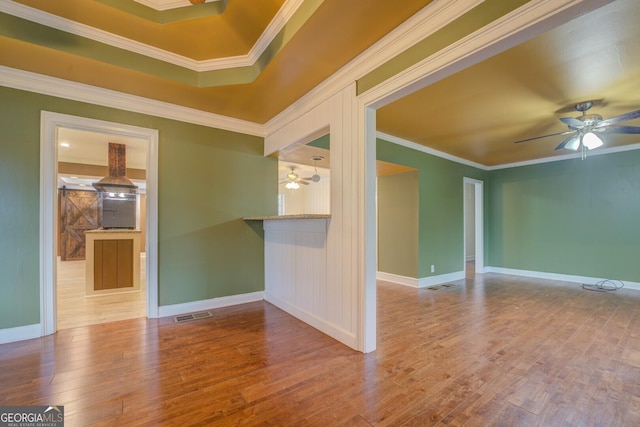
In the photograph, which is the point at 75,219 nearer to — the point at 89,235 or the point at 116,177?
the point at 116,177

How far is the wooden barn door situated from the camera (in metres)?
8.47

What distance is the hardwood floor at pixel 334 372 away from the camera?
64.7 inches

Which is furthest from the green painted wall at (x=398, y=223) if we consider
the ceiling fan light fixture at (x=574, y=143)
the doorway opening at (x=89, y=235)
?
the doorway opening at (x=89, y=235)

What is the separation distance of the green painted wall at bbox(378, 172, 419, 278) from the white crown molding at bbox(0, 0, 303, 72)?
11.9ft

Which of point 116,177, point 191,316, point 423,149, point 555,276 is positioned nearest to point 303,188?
point 423,149

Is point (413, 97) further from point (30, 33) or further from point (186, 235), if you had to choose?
point (30, 33)

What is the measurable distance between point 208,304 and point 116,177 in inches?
131

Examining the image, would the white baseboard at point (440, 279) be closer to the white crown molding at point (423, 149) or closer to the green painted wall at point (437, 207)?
the green painted wall at point (437, 207)

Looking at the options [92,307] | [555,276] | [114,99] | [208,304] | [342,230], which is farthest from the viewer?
[555,276]

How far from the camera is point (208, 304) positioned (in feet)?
11.8

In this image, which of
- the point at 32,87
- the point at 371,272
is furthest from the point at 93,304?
the point at 371,272

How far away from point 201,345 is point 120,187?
12.9 feet

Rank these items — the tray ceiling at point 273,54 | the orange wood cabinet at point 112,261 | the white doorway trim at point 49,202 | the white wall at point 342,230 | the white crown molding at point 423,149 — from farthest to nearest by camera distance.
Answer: the white crown molding at point 423,149 → the orange wood cabinet at point 112,261 → the white doorway trim at point 49,202 → the white wall at point 342,230 → the tray ceiling at point 273,54

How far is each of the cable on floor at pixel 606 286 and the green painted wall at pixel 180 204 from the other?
19.3 ft
